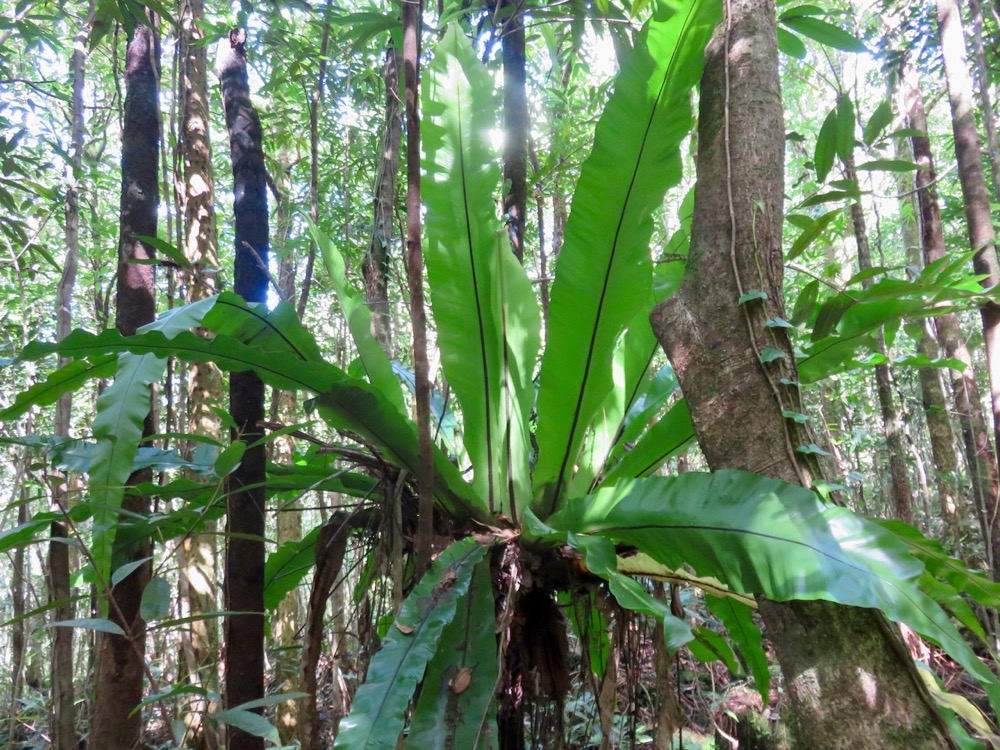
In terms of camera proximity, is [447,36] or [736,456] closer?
[736,456]

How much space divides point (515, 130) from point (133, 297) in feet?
4.44

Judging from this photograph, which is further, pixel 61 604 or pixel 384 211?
pixel 384 211

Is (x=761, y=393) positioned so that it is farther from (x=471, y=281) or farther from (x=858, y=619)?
(x=471, y=281)

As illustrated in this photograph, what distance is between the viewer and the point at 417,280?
3.86ft

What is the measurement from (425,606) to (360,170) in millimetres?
2996

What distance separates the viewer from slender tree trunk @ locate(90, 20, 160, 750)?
5.29 feet

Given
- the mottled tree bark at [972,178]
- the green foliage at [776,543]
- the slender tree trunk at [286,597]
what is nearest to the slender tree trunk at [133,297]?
the slender tree trunk at [286,597]

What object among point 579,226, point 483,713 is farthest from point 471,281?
point 483,713

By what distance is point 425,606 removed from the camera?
117 cm

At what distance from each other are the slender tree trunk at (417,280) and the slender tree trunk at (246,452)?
1.44 feet

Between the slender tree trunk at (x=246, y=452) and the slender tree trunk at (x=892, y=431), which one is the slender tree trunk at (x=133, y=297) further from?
the slender tree trunk at (x=892, y=431)

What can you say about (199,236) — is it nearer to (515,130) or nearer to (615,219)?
(515,130)

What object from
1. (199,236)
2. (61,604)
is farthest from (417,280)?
(199,236)

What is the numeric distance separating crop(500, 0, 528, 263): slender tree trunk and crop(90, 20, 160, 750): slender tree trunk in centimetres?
114
